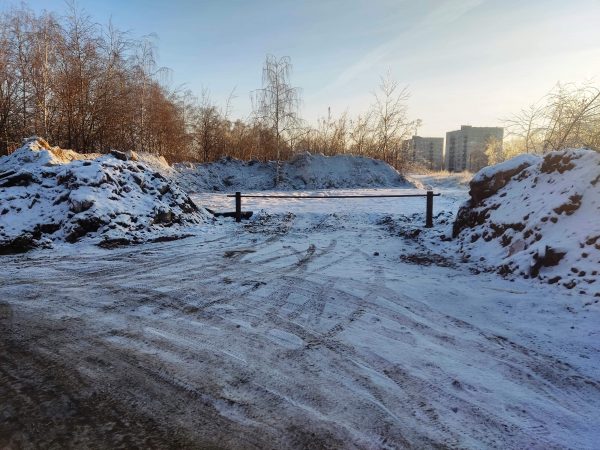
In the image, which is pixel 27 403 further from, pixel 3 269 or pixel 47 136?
pixel 47 136

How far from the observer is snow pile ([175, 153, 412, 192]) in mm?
26986

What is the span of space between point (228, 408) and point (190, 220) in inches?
340

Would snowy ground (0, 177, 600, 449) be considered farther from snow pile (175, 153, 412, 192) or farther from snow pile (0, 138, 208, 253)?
snow pile (175, 153, 412, 192)

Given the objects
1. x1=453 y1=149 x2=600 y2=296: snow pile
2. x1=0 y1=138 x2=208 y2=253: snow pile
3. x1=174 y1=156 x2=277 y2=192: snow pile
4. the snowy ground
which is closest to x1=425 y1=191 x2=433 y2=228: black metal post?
x1=453 y1=149 x2=600 y2=296: snow pile

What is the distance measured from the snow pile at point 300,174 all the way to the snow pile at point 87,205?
14901mm

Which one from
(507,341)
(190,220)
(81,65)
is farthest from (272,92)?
(507,341)

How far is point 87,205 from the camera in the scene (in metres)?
9.06

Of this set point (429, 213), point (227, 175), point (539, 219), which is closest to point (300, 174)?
point (227, 175)

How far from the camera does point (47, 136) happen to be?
20.0 metres

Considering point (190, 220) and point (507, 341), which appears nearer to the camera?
point (507, 341)

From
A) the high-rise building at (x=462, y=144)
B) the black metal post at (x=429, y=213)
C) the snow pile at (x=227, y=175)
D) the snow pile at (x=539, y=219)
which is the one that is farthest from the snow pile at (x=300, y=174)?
the high-rise building at (x=462, y=144)

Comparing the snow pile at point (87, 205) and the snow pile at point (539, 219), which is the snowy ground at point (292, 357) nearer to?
the snow pile at point (539, 219)

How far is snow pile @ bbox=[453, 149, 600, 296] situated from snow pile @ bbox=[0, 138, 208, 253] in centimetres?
671

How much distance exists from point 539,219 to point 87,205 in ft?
29.5
